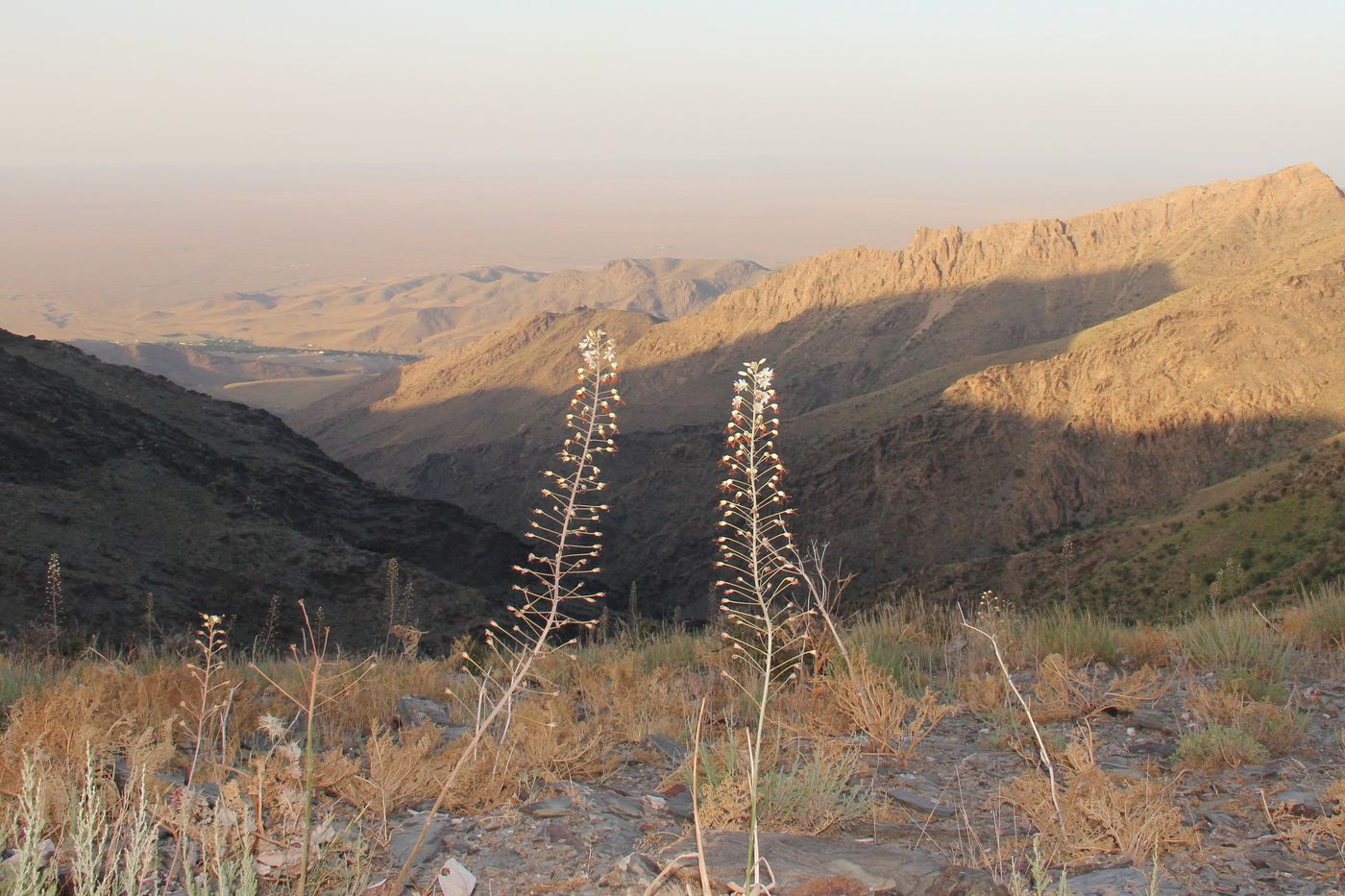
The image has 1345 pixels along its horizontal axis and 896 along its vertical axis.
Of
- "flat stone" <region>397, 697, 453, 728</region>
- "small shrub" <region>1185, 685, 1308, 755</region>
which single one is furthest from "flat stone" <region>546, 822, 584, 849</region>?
"small shrub" <region>1185, 685, 1308, 755</region>

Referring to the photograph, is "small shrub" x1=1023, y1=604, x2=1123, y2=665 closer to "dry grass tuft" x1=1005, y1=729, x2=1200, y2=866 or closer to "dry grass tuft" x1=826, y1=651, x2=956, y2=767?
"dry grass tuft" x1=826, y1=651, x2=956, y2=767

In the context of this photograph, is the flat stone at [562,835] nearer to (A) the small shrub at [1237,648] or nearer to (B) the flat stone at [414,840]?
(B) the flat stone at [414,840]

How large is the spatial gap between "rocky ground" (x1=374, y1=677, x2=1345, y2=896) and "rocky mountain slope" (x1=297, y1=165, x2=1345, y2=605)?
34.9m

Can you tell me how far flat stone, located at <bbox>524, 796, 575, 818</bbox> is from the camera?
4160 millimetres

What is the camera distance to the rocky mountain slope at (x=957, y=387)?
46844mm

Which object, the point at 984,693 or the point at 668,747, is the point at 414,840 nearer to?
the point at 668,747

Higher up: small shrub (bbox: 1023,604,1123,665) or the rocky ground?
the rocky ground

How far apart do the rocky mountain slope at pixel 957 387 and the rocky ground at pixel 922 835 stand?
3486cm

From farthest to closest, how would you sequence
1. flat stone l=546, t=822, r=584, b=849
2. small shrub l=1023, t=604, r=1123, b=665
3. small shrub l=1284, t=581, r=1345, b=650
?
small shrub l=1284, t=581, r=1345, b=650 → small shrub l=1023, t=604, r=1123, b=665 → flat stone l=546, t=822, r=584, b=849

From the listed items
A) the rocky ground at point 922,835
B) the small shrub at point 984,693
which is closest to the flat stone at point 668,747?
the rocky ground at point 922,835

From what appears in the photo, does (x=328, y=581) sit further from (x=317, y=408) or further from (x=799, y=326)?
(x=317, y=408)

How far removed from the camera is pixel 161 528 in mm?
31000

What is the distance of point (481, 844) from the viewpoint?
12.8 ft

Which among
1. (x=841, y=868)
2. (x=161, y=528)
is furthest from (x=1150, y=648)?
(x=161, y=528)
